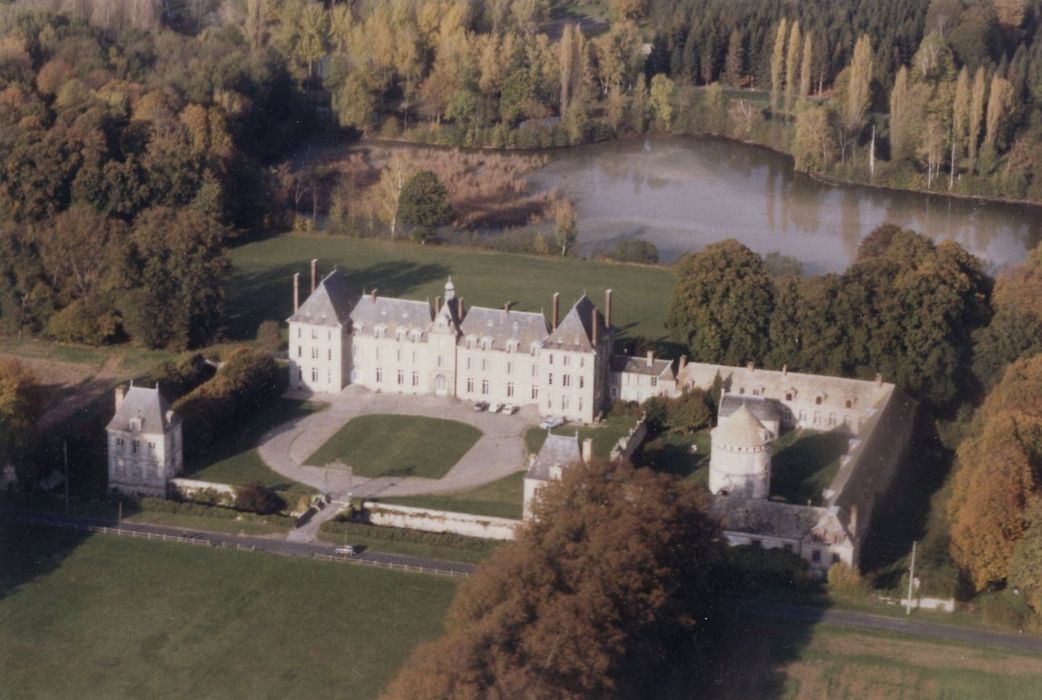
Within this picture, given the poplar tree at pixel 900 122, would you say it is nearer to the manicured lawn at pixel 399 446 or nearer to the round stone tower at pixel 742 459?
the manicured lawn at pixel 399 446

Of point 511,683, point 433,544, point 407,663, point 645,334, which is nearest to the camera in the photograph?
point 511,683

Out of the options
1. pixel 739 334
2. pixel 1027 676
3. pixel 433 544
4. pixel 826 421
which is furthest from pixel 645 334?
pixel 1027 676

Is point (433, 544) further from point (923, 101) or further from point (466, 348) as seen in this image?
point (923, 101)

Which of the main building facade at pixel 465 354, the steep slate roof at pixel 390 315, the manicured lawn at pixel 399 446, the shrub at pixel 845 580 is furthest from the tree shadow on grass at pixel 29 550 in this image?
the shrub at pixel 845 580

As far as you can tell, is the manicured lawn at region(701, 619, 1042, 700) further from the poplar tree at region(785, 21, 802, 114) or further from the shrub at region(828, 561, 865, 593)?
the poplar tree at region(785, 21, 802, 114)

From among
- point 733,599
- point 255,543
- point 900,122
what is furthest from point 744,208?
point 733,599

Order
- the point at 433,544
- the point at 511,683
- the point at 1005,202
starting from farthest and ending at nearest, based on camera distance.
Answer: the point at 1005,202
the point at 433,544
the point at 511,683
